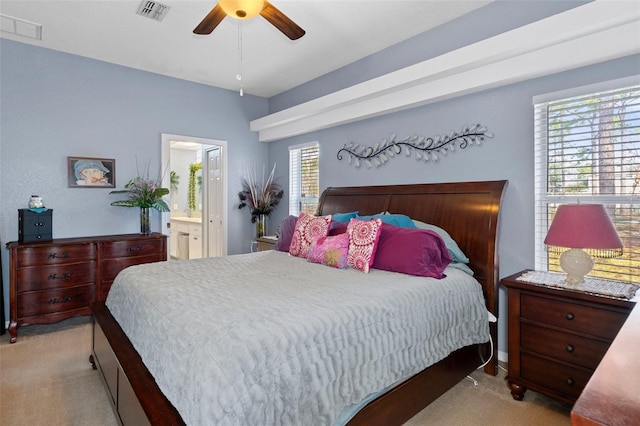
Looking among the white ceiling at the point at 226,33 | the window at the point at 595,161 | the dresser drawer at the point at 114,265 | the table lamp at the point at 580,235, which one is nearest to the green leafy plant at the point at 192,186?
the white ceiling at the point at 226,33

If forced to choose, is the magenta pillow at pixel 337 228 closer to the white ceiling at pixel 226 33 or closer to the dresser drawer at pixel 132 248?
the white ceiling at pixel 226 33

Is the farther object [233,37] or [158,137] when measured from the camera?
[158,137]

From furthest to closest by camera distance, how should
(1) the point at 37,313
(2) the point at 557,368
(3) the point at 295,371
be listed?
(1) the point at 37,313 → (2) the point at 557,368 → (3) the point at 295,371

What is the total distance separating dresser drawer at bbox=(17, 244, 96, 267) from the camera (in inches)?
126

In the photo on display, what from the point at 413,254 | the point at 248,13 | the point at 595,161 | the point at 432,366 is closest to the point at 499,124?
the point at 595,161

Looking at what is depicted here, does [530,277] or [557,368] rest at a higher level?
[530,277]

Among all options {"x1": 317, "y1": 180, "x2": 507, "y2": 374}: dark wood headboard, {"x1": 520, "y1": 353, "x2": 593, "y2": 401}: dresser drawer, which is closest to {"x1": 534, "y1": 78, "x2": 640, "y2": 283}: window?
{"x1": 317, "y1": 180, "x2": 507, "y2": 374}: dark wood headboard

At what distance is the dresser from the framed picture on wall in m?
0.64

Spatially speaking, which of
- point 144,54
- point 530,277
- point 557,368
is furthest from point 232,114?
point 557,368

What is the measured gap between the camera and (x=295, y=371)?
135 cm

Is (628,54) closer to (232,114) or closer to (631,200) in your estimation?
(631,200)

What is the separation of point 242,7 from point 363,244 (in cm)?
176

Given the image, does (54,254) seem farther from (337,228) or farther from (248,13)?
(248,13)

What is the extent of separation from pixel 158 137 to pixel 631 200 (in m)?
4.68
